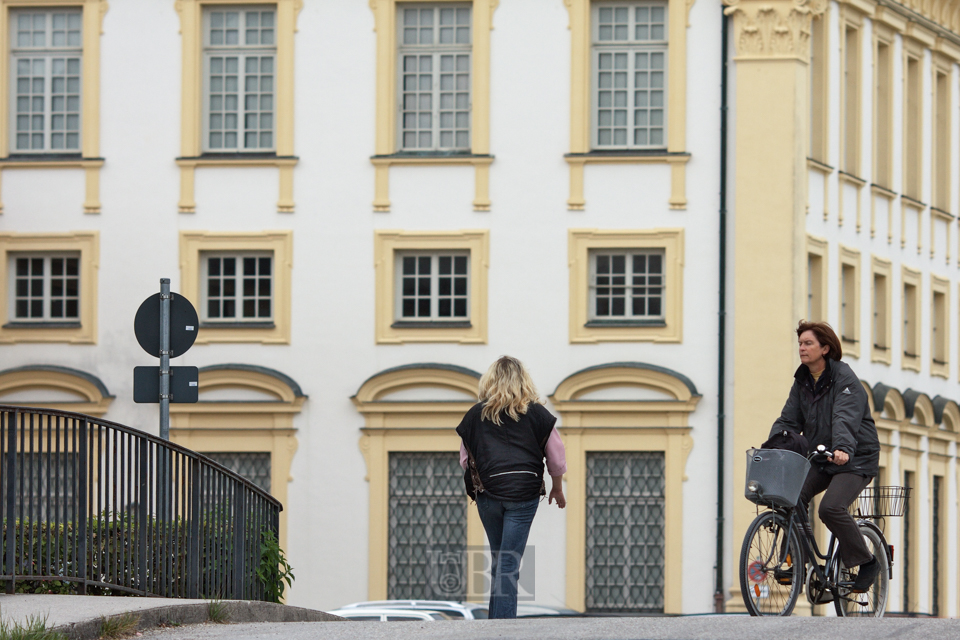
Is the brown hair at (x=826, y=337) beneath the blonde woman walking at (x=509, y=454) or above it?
above

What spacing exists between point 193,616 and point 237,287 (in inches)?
758

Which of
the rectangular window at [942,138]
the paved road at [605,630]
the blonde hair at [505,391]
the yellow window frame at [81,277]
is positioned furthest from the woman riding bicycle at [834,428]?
Answer: the rectangular window at [942,138]

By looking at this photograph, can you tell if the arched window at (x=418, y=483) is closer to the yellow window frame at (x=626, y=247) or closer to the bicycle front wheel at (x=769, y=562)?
the yellow window frame at (x=626, y=247)

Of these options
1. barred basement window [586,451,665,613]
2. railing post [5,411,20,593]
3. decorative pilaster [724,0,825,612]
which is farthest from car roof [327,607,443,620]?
railing post [5,411,20,593]

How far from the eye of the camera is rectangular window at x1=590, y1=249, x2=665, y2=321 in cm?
3058

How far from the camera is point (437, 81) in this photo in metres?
31.0

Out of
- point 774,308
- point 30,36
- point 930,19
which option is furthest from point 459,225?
point 930,19

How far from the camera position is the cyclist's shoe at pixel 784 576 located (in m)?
12.3

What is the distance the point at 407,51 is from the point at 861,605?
1974cm

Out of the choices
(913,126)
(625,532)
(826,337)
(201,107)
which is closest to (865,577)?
(826,337)

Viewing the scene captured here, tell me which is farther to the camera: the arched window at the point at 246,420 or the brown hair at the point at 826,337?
the arched window at the point at 246,420

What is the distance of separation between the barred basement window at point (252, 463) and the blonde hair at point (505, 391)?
18.6 metres

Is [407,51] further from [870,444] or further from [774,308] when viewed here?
[870,444]

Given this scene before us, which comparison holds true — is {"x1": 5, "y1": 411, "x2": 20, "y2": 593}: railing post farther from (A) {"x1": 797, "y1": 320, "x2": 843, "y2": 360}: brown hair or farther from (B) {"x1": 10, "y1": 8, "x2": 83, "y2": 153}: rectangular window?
(B) {"x1": 10, "y1": 8, "x2": 83, "y2": 153}: rectangular window
